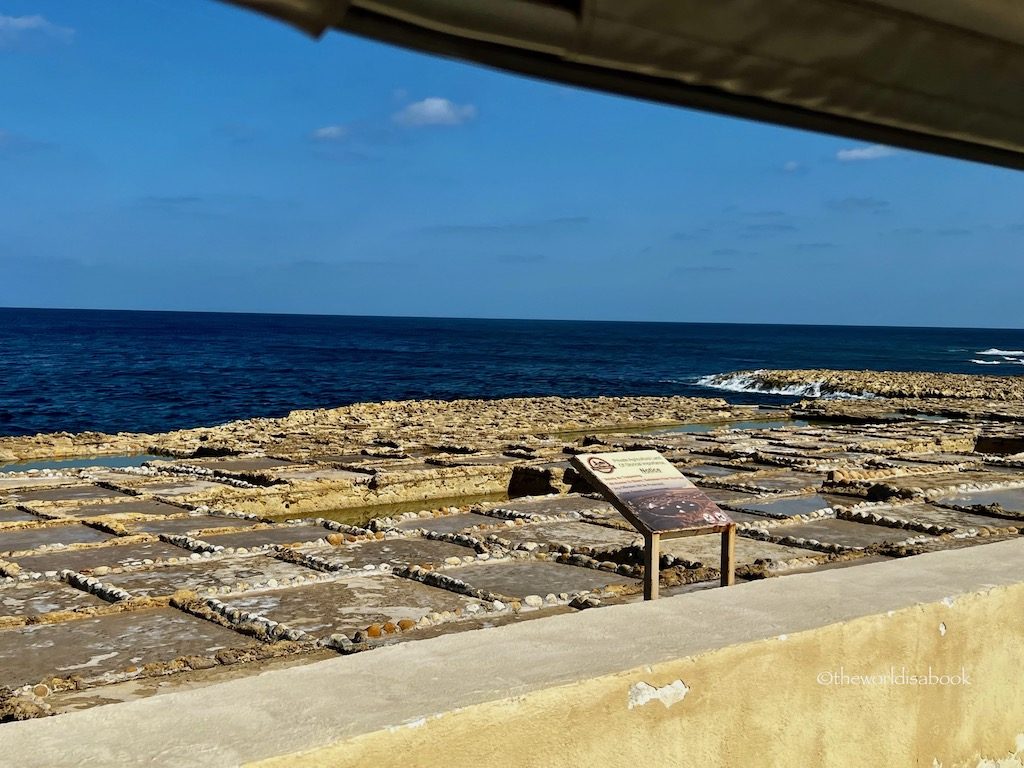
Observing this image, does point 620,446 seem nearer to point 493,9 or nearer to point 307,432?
point 307,432

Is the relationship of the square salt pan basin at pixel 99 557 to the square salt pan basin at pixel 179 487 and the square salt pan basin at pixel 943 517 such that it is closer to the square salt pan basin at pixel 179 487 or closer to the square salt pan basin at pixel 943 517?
the square salt pan basin at pixel 179 487

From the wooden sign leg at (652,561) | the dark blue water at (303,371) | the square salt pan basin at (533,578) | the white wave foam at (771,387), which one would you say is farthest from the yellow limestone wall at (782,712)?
the white wave foam at (771,387)

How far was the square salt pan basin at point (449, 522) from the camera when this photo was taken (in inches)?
334

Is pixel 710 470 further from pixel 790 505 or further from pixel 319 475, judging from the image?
pixel 319 475

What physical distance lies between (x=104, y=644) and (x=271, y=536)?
3.14m

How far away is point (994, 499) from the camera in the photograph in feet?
31.1

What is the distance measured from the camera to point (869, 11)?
6.84 ft

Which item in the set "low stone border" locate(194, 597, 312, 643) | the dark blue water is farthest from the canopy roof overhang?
the dark blue water

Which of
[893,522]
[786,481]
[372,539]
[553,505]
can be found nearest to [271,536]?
[372,539]

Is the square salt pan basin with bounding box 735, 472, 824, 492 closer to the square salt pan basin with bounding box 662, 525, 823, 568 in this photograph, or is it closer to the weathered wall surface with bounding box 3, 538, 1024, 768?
the square salt pan basin with bounding box 662, 525, 823, 568

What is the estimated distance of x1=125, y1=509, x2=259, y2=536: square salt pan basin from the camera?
877cm

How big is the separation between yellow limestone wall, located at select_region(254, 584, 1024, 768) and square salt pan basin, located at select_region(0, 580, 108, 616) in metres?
4.50

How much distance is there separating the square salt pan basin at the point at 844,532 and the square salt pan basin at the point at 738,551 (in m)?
0.38

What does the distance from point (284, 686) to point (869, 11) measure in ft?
6.26
